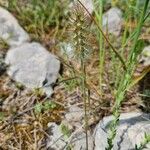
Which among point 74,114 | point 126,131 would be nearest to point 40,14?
point 74,114

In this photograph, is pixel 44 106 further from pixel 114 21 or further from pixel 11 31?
pixel 114 21

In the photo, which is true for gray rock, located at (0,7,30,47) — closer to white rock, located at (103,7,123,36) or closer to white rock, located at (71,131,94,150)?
white rock, located at (103,7,123,36)

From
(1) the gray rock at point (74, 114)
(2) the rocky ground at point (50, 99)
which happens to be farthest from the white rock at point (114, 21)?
(1) the gray rock at point (74, 114)

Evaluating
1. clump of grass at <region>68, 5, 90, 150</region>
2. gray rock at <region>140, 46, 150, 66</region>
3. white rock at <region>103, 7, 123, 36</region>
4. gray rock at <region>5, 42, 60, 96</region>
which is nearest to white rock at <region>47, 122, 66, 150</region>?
gray rock at <region>5, 42, 60, 96</region>

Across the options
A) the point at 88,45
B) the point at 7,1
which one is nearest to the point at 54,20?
the point at 7,1

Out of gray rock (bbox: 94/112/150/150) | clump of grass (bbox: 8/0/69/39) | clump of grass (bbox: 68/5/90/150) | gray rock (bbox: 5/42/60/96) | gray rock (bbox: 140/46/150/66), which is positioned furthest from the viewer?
clump of grass (bbox: 8/0/69/39)

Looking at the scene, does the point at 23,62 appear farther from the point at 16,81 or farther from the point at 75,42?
the point at 75,42
